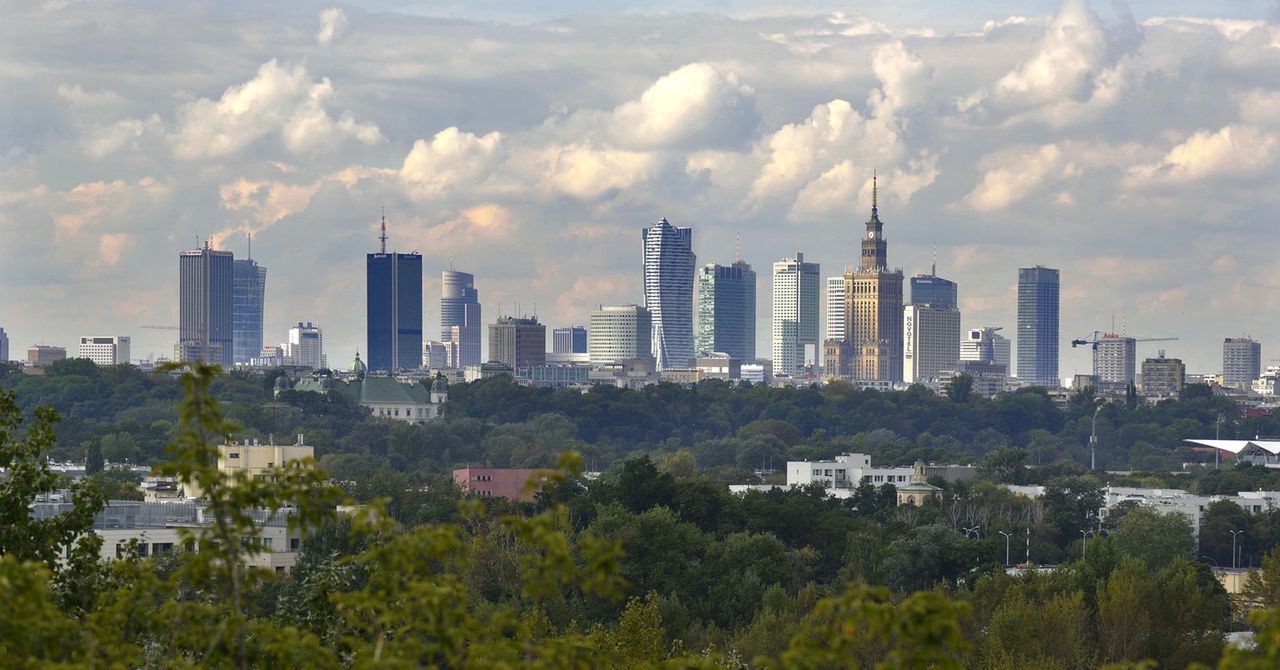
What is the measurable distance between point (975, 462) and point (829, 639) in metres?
135

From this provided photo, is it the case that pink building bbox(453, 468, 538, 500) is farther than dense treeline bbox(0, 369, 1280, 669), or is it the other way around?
pink building bbox(453, 468, 538, 500)

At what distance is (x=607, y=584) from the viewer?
17.8m

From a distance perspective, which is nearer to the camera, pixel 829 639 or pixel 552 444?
pixel 829 639

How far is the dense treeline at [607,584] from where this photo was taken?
1756 cm

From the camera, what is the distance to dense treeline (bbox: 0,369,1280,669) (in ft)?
57.6

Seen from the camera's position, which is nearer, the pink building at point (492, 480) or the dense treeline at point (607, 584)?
the dense treeline at point (607, 584)

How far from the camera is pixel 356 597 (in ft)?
58.7

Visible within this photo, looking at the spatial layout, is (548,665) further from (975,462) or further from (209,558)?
(975,462)

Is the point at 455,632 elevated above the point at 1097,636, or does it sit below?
above

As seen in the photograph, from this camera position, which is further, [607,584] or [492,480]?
[492,480]

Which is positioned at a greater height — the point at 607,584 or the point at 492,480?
the point at 607,584

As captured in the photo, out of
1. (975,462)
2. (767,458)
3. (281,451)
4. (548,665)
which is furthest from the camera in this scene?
(767,458)

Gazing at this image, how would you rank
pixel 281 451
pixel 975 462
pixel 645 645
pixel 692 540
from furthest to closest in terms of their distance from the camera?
1. pixel 975 462
2. pixel 281 451
3. pixel 692 540
4. pixel 645 645

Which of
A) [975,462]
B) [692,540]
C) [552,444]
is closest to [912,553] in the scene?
[692,540]
